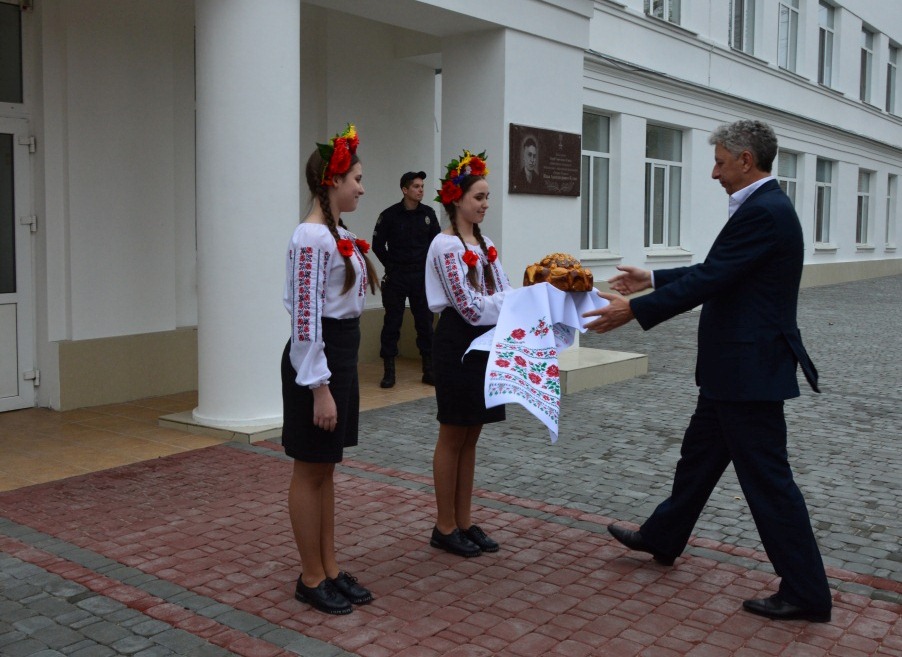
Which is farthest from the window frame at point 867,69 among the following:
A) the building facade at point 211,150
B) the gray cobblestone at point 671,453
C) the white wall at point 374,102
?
the white wall at point 374,102

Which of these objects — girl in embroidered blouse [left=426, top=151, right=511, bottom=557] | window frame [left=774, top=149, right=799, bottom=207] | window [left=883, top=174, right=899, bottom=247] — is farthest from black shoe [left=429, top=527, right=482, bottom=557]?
window [left=883, top=174, right=899, bottom=247]

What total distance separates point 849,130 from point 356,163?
2592 cm

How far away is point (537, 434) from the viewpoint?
Result: 7816mm

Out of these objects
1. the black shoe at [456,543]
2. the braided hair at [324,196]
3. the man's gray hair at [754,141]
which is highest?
the man's gray hair at [754,141]

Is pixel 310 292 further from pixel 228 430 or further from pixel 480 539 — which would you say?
pixel 228 430

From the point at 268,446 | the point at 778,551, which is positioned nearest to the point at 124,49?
the point at 268,446

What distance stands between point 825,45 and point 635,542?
24479mm

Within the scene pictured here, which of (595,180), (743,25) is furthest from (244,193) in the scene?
(743,25)

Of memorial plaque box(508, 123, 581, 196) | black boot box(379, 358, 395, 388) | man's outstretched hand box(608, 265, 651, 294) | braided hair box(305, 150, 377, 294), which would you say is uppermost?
memorial plaque box(508, 123, 581, 196)

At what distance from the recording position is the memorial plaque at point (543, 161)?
10.0 m

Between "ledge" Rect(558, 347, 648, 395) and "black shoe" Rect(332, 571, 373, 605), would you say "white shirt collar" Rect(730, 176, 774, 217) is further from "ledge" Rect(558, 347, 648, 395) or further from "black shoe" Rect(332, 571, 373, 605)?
"ledge" Rect(558, 347, 648, 395)

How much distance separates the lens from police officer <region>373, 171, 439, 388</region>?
32.0 ft

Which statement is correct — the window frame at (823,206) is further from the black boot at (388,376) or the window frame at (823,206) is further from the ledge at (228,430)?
the ledge at (228,430)

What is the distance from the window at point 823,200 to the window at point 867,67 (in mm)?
4172
